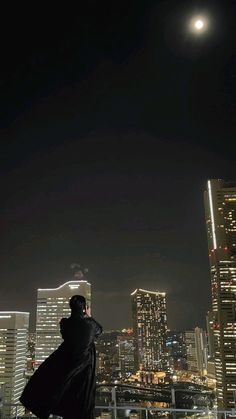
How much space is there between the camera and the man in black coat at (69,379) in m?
1.86

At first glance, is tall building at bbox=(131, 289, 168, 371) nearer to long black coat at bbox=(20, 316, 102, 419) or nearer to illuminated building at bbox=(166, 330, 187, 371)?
illuminated building at bbox=(166, 330, 187, 371)

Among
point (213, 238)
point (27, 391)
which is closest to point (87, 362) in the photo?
point (27, 391)

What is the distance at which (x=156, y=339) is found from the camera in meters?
111

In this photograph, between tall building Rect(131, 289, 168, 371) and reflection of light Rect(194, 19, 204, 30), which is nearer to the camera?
reflection of light Rect(194, 19, 204, 30)

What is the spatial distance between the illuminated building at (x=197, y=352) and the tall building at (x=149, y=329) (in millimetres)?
8984

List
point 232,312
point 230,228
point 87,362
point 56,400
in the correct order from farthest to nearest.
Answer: point 230,228 → point 232,312 → point 87,362 → point 56,400

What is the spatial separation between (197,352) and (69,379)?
391 feet

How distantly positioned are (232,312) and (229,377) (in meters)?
9.39

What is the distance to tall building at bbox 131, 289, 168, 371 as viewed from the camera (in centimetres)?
10075

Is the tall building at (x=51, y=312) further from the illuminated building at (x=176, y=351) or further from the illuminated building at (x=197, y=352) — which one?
the illuminated building at (x=197, y=352)

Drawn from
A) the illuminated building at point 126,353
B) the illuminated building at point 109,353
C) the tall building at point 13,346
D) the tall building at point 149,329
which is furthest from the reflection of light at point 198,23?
the tall building at point 149,329

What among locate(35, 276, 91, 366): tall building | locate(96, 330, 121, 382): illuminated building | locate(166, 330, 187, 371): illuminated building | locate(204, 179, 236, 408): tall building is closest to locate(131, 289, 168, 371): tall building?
locate(166, 330, 187, 371): illuminated building

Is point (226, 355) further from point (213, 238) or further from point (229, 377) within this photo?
point (213, 238)

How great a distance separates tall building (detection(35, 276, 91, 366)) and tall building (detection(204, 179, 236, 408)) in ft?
126
